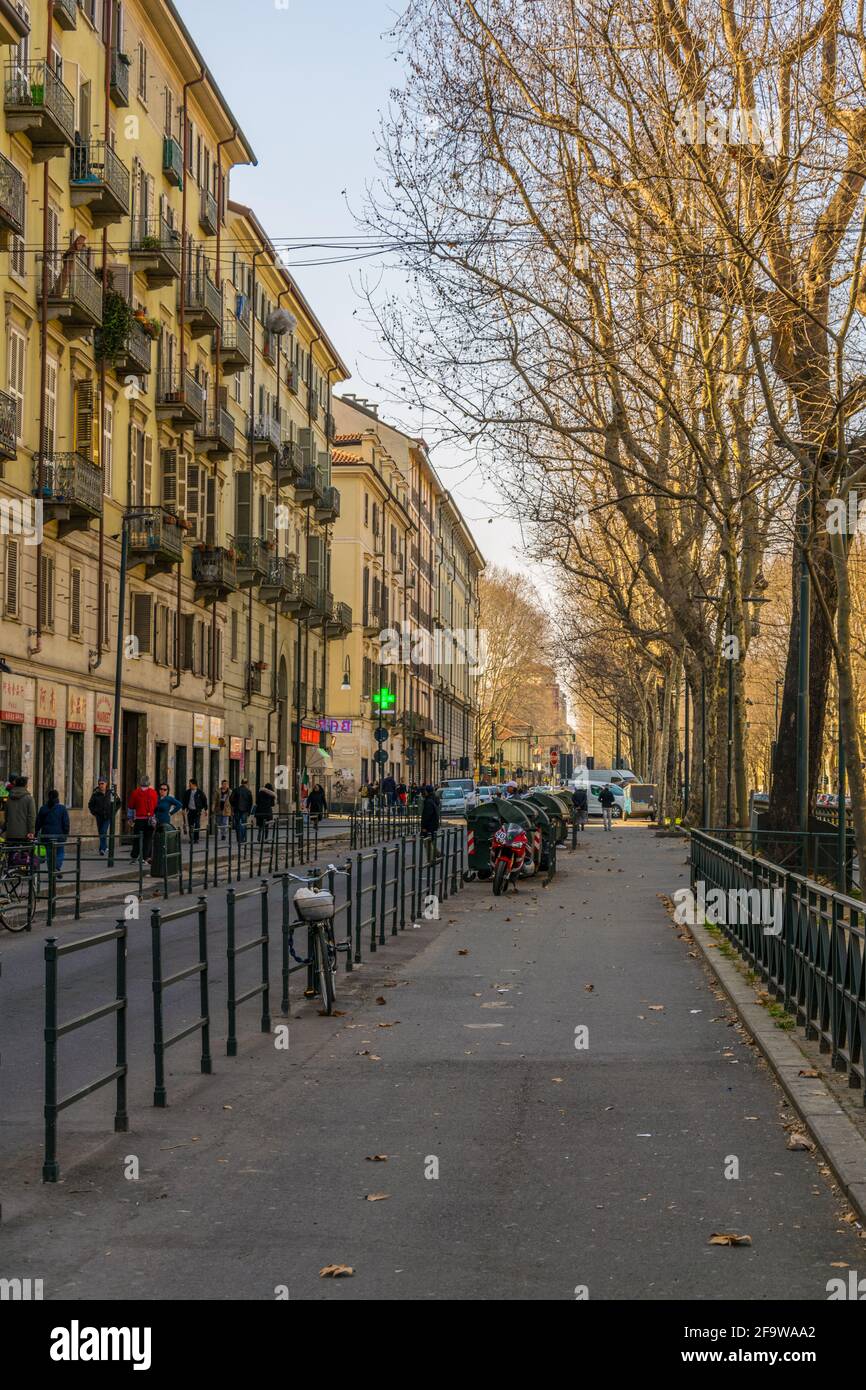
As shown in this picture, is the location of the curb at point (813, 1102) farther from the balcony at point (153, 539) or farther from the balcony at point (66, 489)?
the balcony at point (153, 539)

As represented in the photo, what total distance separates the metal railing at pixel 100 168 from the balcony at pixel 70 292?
5.93 ft

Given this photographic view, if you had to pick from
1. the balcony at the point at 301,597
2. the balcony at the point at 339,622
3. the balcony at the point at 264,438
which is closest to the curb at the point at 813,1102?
the balcony at the point at 264,438

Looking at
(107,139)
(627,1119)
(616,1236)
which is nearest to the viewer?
(616,1236)

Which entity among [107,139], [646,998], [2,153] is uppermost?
[107,139]

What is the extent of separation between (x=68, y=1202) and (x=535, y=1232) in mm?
1943

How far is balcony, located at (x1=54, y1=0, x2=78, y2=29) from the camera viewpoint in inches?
1334

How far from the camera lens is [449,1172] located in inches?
298

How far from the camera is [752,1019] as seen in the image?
1167 cm

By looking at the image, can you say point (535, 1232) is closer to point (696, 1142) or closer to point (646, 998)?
point (696, 1142)

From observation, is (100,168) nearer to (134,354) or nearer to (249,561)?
(134,354)

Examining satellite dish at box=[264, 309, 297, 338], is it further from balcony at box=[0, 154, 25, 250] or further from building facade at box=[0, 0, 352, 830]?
balcony at box=[0, 154, 25, 250]

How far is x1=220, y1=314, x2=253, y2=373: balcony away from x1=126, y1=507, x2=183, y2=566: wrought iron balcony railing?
10.0 m

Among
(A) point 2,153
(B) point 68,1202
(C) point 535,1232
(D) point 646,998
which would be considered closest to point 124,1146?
(B) point 68,1202

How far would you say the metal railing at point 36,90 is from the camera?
104ft
